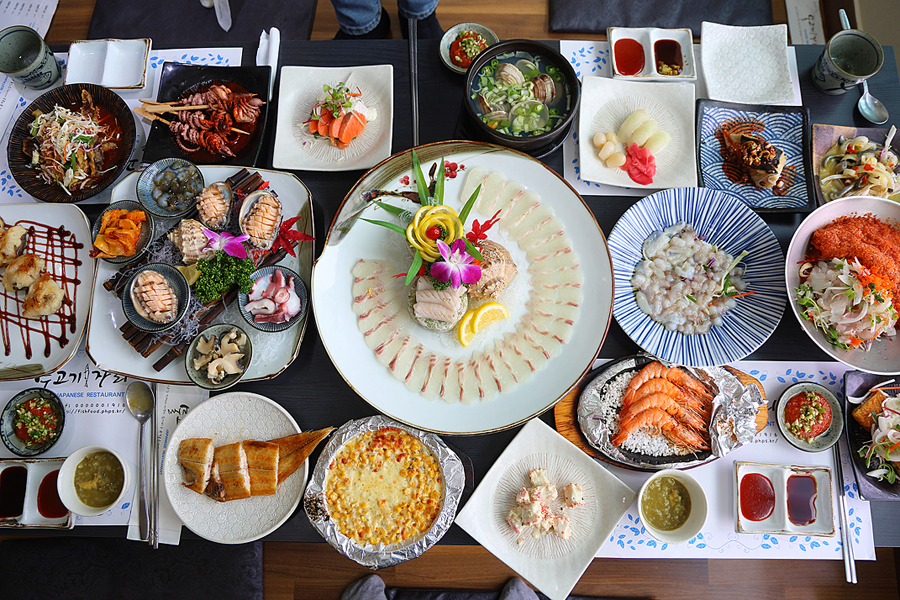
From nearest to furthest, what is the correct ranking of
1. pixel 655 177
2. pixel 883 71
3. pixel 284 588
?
pixel 655 177, pixel 883 71, pixel 284 588

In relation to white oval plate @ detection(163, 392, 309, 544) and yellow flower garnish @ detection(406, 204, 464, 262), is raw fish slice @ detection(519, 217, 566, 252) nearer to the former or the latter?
yellow flower garnish @ detection(406, 204, 464, 262)

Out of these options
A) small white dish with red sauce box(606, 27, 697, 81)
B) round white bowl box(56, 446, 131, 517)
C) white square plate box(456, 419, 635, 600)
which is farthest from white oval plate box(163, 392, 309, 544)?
small white dish with red sauce box(606, 27, 697, 81)

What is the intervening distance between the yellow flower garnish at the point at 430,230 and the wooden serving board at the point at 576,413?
3.32 ft

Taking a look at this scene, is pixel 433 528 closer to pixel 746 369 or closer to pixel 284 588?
pixel 746 369

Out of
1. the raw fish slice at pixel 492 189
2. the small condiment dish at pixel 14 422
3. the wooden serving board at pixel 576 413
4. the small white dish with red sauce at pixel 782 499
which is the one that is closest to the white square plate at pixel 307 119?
the raw fish slice at pixel 492 189

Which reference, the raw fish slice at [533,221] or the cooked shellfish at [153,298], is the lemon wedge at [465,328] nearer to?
the raw fish slice at [533,221]

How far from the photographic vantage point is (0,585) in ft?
9.61

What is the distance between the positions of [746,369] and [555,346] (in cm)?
109

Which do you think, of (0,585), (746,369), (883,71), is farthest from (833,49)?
(0,585)

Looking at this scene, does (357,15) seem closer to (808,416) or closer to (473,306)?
(473,306)

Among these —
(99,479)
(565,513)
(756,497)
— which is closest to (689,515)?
(756,497)

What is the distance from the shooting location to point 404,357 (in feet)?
7.58

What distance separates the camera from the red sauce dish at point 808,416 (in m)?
2.36

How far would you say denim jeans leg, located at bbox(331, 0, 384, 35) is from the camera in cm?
288
